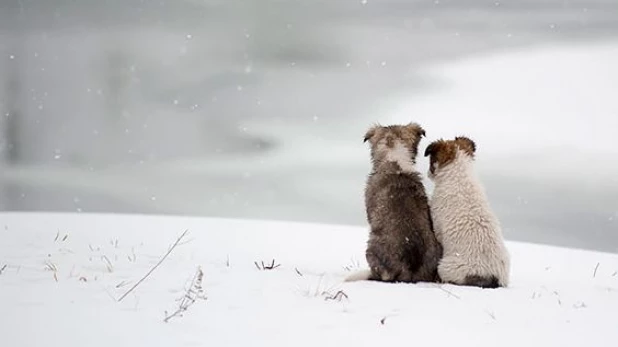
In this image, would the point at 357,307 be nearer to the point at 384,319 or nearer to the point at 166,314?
the point at 384,319

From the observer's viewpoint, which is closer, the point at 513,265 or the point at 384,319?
the point at 384,319

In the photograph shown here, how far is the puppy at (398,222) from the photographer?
7.47 meters

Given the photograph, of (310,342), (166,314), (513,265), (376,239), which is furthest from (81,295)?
(513,265)

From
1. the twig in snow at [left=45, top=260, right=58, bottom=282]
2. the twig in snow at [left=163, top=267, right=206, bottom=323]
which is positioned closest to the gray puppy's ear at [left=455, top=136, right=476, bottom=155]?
the twig in snow at [left=163, top=267, right=206, bottom=323]

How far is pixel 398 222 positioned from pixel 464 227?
74cm

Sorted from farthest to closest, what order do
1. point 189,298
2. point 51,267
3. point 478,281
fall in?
point 478,281, point 51,267, point 189,298

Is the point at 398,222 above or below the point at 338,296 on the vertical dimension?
above

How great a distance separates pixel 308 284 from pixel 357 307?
1.09m

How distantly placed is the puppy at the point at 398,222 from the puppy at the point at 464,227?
5.7 inches

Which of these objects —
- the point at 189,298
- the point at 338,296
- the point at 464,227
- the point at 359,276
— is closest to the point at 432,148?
the point at 464,227

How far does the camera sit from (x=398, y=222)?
7.53 metres

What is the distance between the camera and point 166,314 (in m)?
5.00

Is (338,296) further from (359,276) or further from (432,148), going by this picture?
(432,148)

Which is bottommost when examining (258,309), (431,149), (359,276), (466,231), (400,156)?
(258,309)
